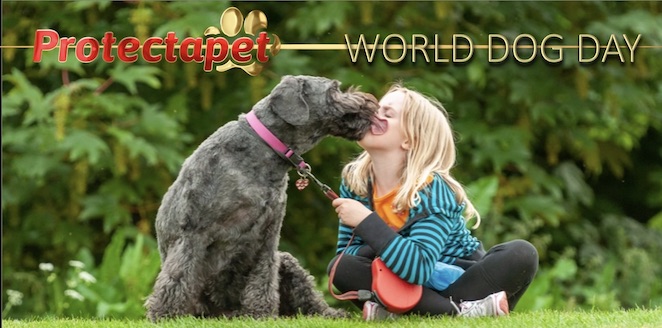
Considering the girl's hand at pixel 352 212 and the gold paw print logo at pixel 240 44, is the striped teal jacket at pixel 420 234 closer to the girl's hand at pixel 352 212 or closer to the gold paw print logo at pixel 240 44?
the girl's hand at pixel 352 212

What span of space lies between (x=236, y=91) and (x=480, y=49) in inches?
90.8

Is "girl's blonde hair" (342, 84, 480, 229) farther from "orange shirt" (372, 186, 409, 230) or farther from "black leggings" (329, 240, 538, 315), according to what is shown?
"black leggings" (329, 240, 538, 315)

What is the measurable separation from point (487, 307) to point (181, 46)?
3793 millimetres

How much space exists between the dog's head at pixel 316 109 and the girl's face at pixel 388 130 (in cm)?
11

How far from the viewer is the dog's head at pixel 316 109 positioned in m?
4.68

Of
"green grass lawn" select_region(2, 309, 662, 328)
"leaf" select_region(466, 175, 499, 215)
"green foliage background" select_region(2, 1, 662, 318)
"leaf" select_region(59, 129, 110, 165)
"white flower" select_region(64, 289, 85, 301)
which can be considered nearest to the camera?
"green grass lawn" select_region(2, 309, 662, 328)

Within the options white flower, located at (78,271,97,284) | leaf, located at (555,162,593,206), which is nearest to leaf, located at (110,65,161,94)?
white flower, located at (78,271,97,284)

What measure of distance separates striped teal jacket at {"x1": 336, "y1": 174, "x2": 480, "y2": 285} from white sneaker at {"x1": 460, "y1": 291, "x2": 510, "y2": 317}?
1.03 feet

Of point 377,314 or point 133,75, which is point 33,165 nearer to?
point 133,75

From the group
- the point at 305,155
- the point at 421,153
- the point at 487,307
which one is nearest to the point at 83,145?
the point at 305,155

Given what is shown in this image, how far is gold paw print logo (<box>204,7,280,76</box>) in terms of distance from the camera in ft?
22.5

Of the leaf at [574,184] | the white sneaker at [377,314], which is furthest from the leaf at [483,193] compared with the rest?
the white sneaker at [377,314]

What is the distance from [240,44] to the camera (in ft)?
22.2

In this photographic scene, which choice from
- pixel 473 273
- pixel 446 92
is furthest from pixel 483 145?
pixel 473 273
